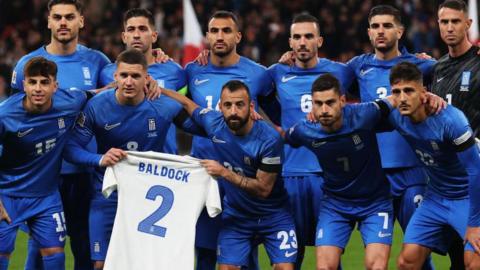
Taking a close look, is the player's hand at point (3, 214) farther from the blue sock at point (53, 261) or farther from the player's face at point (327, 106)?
the player's face at point (327, 106)

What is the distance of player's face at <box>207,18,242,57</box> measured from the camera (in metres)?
10.7

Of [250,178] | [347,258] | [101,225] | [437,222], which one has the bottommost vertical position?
[347,258]

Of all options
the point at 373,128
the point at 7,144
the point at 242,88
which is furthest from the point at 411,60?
the point at 7,144

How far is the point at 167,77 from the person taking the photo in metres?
11.0

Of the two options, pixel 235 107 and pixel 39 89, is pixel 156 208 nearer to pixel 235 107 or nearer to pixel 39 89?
pixel 235 107

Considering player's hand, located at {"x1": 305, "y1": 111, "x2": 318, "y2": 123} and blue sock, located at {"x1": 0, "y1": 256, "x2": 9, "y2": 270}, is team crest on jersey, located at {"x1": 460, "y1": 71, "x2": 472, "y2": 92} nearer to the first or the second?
player's hand, located at {"x1": 305, "y1": 111, "x2": 318, "y2": 123}

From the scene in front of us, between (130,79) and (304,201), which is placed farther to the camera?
(304,201)

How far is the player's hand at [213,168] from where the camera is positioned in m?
9.79

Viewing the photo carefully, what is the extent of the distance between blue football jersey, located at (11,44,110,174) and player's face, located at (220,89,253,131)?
161 cm

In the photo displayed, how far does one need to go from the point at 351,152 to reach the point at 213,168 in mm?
1251

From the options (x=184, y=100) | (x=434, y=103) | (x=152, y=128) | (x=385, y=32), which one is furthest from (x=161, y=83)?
(x=434, y=103)

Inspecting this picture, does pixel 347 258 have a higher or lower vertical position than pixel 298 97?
lower

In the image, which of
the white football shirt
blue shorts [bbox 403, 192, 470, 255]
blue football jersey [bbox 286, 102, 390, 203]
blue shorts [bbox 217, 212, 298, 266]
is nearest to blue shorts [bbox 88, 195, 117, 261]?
the white football shirt

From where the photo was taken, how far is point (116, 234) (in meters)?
9.91
